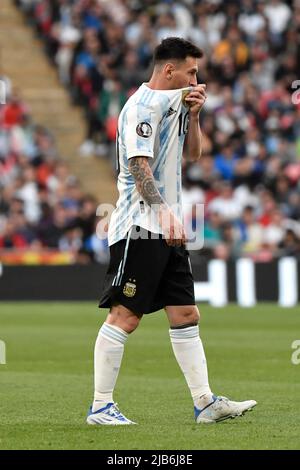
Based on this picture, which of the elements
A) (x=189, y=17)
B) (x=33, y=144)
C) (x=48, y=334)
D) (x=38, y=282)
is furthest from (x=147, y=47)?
(x=48, y=334)

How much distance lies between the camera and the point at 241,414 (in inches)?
311

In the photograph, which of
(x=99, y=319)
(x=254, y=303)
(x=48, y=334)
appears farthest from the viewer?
(x=254, y=303)

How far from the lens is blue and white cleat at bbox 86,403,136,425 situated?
778cm

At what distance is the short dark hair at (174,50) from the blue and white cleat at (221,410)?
2.23 m

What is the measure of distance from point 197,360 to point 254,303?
1255cm

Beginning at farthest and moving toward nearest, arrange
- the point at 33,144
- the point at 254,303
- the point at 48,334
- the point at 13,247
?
1. the point at 33,144
2. the point at 13,247
3. the point at 254,303
4. the point at 48,334

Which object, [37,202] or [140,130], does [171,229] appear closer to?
[140,130]

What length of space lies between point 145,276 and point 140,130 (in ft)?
3.06

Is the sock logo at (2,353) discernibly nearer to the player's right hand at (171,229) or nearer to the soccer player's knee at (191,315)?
the soccer player's knee at (191,315)

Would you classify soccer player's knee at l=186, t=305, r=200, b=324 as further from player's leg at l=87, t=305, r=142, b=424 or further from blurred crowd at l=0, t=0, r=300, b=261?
blurred crowd at l=0, t=0, r=300, b=261

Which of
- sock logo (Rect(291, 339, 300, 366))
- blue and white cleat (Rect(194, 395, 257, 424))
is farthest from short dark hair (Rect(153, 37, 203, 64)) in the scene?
sock logo (Rect(291, 339, 300, 366))

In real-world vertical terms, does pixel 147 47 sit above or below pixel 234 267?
above

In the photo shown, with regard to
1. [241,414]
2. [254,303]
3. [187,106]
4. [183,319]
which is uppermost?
[187,106]

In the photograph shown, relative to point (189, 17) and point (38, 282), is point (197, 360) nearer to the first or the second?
point (38, 282)
